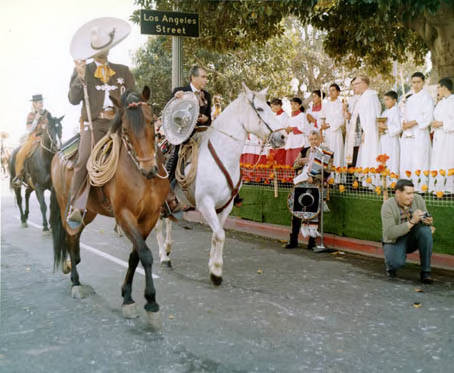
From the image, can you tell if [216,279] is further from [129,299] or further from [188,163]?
[188,163]

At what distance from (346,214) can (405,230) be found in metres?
2.57

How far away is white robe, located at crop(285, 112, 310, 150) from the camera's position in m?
12.6

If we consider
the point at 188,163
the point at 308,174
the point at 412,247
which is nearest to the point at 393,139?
the point at 308,174

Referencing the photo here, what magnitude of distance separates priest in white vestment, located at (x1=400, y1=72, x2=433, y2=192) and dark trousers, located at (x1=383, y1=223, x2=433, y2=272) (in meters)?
2.94

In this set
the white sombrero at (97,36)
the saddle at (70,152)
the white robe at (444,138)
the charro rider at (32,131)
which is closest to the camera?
the white sombrero at (97,36)

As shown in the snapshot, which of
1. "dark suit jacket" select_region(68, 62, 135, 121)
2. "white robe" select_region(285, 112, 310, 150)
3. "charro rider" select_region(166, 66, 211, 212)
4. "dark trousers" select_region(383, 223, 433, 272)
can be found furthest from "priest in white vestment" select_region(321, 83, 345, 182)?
"dark suit jacket" select_region(68, 62, 135, 121)

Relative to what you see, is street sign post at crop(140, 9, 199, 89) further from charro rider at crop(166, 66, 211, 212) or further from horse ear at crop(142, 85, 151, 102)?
horse ear at crop(142, 85, 151, 102)

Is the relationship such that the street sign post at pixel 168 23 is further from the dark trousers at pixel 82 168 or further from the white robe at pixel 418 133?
the dark trousers at pixel 82 168

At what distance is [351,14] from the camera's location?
1207 centimetres

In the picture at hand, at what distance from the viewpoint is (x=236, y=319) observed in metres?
5.22

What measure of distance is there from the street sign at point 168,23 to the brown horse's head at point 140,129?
20.7 feet

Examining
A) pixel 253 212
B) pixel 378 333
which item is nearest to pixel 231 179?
pixel 378 333

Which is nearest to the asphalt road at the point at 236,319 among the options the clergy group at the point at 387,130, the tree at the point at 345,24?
the clergy group at the point at 387,130

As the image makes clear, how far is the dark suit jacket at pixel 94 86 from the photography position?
5935 millimetres
